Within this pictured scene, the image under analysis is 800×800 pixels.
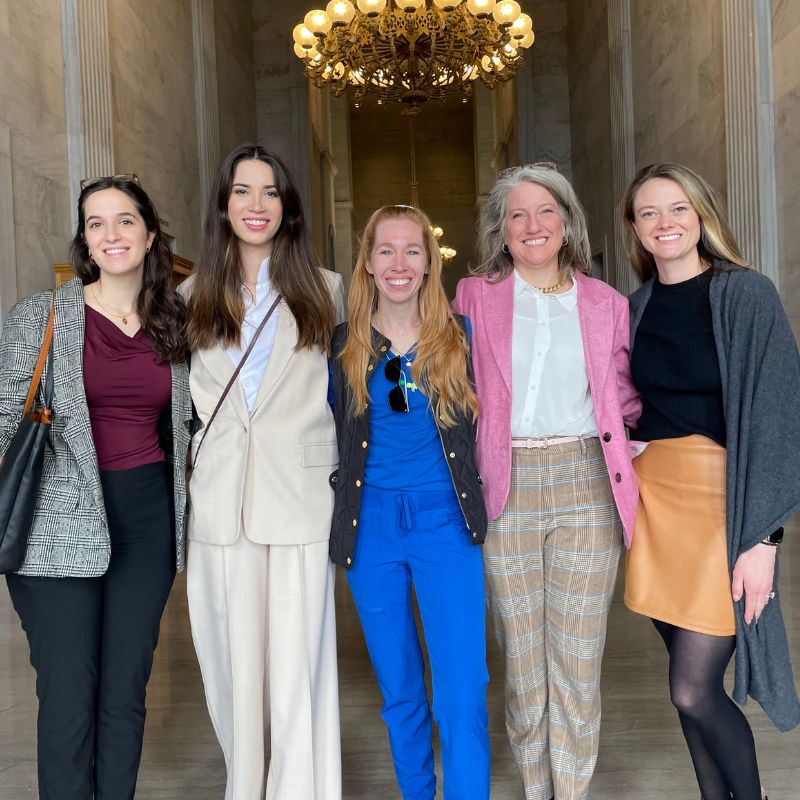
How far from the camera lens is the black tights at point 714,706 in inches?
97.2

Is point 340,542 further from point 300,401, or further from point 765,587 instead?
point 765,587

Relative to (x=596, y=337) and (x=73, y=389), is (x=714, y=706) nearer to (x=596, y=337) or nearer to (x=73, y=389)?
(x=596, y=337)

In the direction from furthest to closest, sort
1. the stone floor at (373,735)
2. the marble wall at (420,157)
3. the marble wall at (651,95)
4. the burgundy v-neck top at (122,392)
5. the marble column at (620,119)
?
the marble wall at (420,157)
the marble column at (620,119)
the marble wall at (651,95)
the stone floor at (373,735)
the burgundy v-neck top at (122,392)

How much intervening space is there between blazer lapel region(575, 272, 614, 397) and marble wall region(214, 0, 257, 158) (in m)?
13.9

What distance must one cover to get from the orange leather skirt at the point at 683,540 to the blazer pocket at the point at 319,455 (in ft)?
3.34

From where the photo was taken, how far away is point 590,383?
9.01 ft

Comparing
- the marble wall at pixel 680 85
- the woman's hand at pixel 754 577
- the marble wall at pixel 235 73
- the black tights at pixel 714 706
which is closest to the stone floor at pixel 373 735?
the black tights at pixel 714 706

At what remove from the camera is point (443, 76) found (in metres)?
12.6

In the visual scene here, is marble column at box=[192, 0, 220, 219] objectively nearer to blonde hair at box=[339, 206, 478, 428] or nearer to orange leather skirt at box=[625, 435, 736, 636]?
blonde hair at box=[339, 206, 478, 428]

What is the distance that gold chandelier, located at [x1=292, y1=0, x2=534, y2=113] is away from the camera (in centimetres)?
1162

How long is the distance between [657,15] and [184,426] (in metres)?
11.9

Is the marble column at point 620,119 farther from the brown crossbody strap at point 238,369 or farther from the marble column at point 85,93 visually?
the brown crossbody strap at point 238,369

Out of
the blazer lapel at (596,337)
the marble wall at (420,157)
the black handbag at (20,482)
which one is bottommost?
the black handbag at (20,482)

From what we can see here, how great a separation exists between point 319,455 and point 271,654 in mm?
659
